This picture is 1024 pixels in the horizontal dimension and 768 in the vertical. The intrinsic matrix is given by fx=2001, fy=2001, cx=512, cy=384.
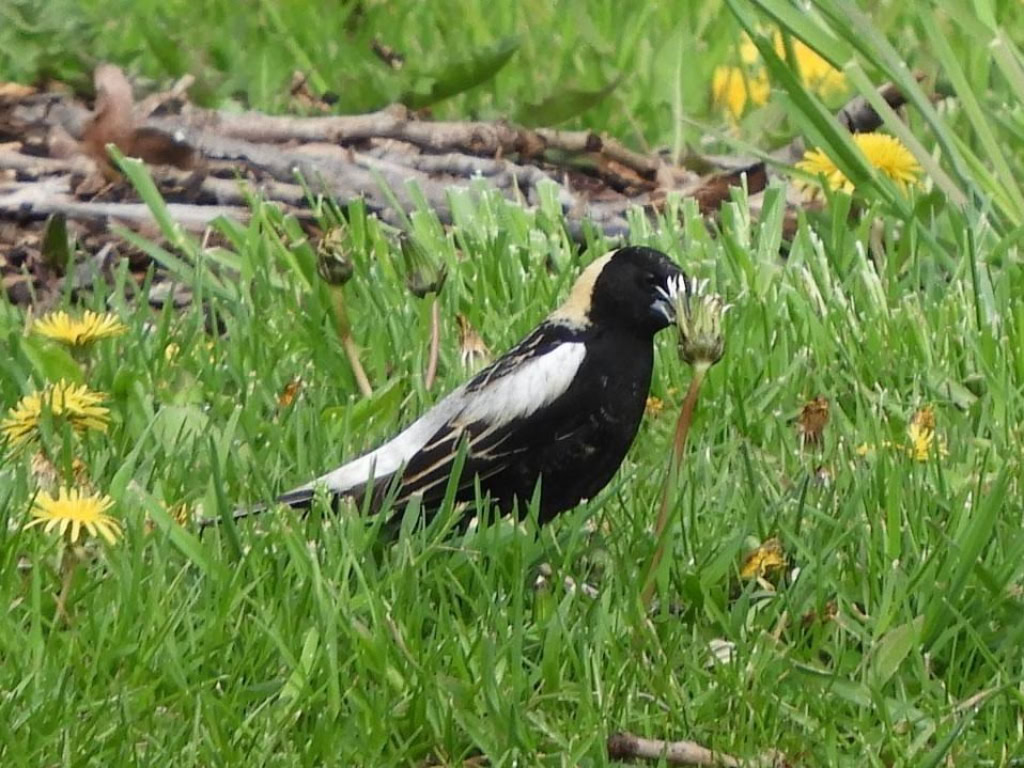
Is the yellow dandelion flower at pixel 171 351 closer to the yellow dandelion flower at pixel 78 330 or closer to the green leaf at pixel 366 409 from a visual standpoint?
the yellow dandelion flower at pixel 78 330

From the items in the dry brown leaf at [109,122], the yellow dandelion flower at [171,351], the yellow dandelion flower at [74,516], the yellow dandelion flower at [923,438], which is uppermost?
the dry brown leaf at [109,122]

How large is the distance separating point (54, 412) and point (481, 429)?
830mm

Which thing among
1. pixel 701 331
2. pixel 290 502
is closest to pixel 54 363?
pixel 290 502

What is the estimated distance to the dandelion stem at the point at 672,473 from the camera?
3084 mm

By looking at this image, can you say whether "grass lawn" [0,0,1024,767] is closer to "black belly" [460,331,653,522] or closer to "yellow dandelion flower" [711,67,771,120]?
"black belly" [460,331,653,522]

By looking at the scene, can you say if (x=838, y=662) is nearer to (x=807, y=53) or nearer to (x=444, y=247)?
(x=444, y=247)

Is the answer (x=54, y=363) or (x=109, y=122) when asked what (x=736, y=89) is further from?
(x=54, y=363)

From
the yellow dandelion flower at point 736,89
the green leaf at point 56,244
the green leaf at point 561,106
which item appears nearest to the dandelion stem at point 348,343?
the green leaf at point 56,244

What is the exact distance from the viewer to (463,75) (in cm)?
617

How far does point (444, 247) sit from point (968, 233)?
1.34 m

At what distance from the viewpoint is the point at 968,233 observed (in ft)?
14.7

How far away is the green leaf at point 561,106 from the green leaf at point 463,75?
18 centimetres

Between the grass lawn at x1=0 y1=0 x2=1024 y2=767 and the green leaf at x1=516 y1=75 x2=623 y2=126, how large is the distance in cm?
11

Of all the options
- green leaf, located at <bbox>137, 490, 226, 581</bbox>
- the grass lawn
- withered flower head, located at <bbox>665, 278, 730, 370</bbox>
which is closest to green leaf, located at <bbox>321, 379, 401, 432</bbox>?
the grass lawn
